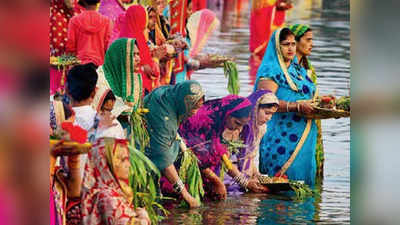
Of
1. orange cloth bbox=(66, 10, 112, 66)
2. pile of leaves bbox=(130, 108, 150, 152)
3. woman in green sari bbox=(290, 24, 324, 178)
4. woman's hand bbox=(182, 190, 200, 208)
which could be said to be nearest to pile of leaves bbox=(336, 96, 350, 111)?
woman in green sari bbox=(290, 24, 324, 178)

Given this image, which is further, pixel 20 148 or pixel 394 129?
pixel 394 129

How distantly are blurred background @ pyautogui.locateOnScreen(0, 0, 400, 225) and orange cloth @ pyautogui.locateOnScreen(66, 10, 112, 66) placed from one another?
0.43 feet

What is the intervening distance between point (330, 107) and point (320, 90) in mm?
99

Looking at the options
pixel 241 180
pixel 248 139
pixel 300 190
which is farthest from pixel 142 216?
pixel 300 190

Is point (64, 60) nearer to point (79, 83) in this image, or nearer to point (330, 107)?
point (79, 83)

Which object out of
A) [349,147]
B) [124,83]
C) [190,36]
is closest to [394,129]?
[349,147]

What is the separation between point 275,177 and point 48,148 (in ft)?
3.73

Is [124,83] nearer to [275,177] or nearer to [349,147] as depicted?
[275,177]

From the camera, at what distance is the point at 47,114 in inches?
140

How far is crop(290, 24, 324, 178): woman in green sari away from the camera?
12.3ft

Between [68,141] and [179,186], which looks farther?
[179,186]

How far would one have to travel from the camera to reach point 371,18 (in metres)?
3.83

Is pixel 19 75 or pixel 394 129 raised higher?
pixel 19 75

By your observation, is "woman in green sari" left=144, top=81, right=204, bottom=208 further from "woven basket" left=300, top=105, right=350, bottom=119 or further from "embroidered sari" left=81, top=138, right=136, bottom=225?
"woven basket" left=300, top=105, right=350, bottom=119
